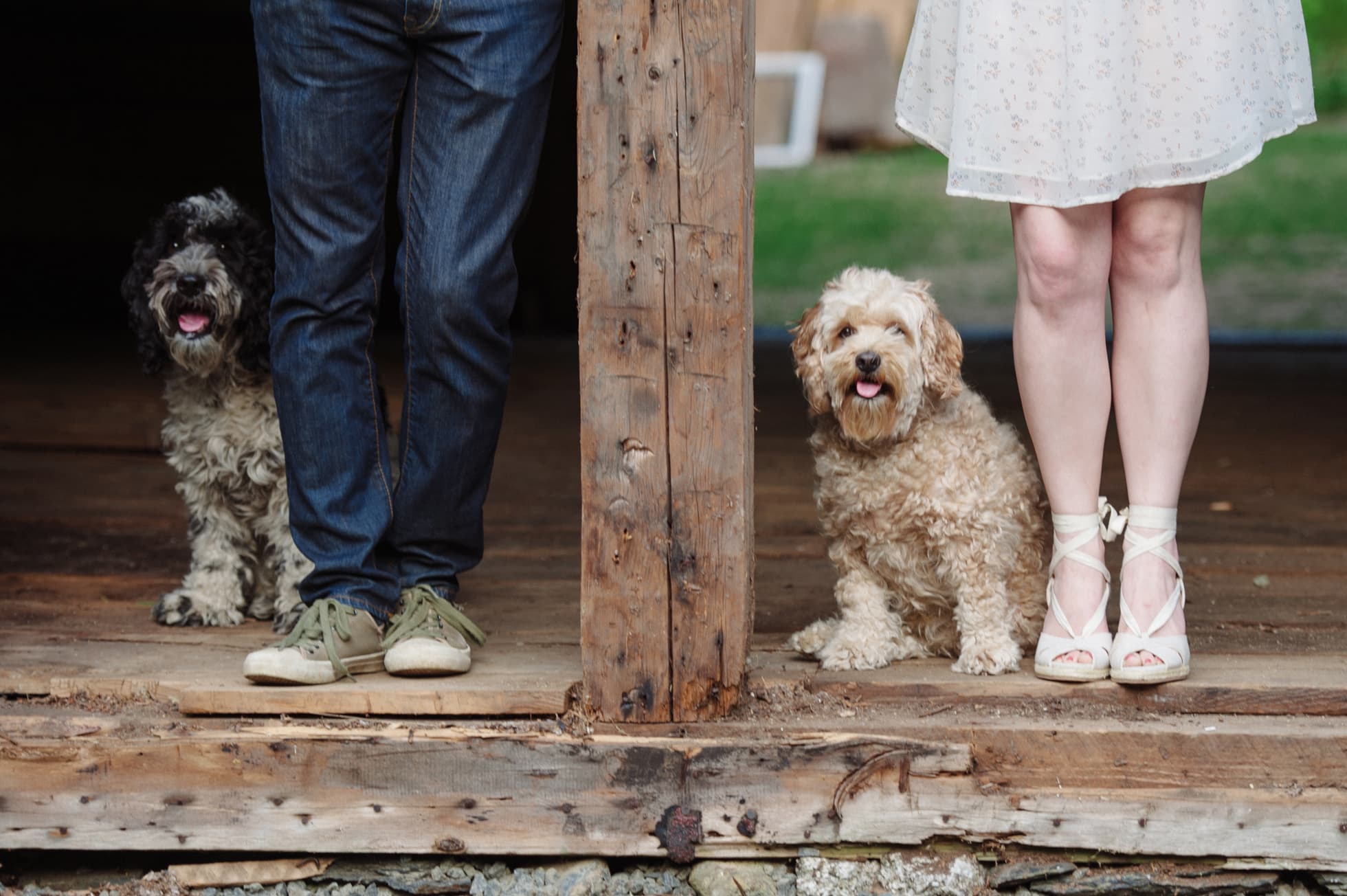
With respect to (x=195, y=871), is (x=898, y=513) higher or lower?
higher

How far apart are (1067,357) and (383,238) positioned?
1.35 m

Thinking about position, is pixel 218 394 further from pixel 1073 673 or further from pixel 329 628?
pixel 1073 673

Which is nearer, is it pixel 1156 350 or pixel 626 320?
pixel 626 320

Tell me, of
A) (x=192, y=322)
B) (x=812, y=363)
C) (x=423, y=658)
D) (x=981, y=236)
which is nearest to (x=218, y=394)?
(x=192, y=322)

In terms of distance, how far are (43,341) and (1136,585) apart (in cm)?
755

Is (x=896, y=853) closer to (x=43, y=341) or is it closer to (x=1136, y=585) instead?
(x=1136, y=585)

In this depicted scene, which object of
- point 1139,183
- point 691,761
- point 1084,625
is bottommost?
point 691,761

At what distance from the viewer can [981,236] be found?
16.0 meters

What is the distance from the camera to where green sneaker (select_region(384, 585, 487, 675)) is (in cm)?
292

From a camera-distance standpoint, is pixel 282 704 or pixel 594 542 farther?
pixel 282 704

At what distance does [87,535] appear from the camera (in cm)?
445

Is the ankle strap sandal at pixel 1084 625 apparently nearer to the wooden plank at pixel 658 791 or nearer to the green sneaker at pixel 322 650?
the wooden plank at pixel 658 791

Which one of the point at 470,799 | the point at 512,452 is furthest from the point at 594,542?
the point at 512,452

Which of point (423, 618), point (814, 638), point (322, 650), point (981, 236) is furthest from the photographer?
point (981, 236)
